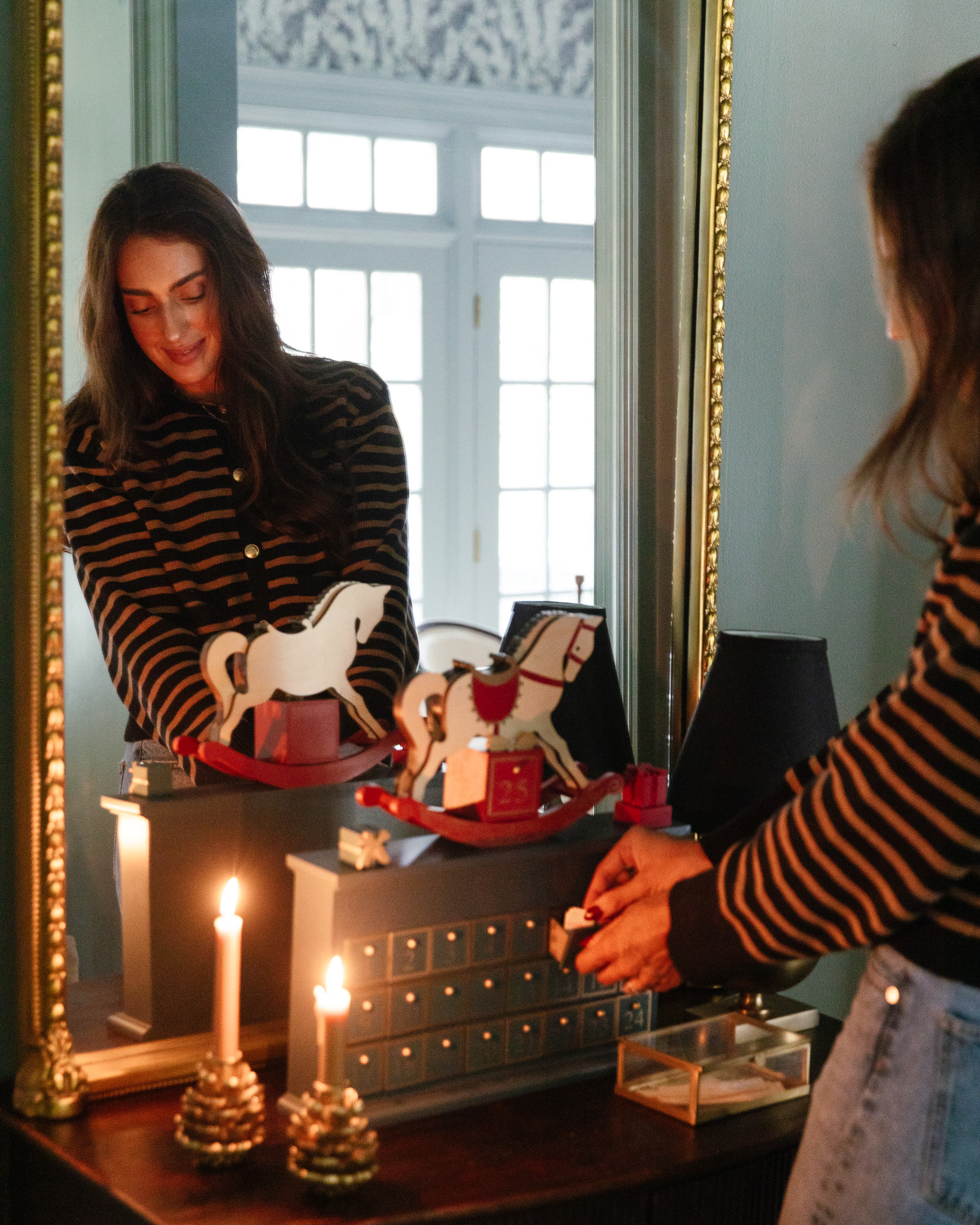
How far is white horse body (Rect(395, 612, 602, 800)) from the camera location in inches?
38.5

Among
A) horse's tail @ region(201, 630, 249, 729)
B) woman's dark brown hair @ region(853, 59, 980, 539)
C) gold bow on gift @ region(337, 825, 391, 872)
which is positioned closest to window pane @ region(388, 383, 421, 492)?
horse's tail @ region(201, 630, 249, 729)

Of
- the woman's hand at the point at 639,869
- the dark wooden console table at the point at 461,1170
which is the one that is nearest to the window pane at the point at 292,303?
the woman's hand at the point at 639,869

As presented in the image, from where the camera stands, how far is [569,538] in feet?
4.28

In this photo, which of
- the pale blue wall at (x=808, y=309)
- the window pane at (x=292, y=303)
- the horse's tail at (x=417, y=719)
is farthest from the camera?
the pale blue wall at (x=808, y=309)

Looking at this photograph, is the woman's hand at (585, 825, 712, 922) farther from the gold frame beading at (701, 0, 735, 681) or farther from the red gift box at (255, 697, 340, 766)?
the gold frame beading at (701, 0, 735, 681)

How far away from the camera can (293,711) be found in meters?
1.06

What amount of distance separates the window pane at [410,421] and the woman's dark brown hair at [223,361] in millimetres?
70

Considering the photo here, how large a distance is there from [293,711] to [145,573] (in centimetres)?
16

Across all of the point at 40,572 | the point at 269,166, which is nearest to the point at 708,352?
the point at 269,166

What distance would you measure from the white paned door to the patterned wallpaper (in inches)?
6.0

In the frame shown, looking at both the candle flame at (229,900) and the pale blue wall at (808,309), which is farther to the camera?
the pale blue wall at (808,309)

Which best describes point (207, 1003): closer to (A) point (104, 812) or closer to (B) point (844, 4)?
(A) point (104, 812)

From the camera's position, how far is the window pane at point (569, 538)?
128 centimetres

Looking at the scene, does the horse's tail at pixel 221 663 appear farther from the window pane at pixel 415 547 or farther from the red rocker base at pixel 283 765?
the window pane at pixel 415 547
